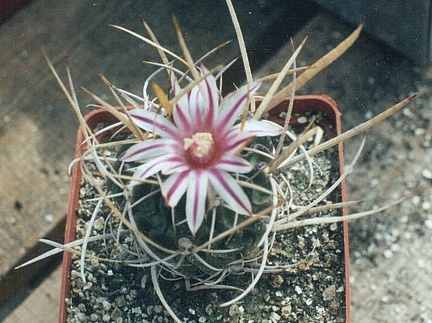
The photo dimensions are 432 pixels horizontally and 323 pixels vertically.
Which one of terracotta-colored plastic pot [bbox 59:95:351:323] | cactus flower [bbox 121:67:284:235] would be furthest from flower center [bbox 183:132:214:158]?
terracotta-colored plastic pot [bbox 59:95:351:323]

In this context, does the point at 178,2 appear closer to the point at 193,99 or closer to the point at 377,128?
the point at 377,128

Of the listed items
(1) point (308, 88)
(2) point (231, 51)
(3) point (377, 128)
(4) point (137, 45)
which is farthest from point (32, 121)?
(3) point (377, 128)

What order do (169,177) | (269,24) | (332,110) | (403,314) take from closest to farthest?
(169,177) < (332,110) < (403,314) < (269,24)

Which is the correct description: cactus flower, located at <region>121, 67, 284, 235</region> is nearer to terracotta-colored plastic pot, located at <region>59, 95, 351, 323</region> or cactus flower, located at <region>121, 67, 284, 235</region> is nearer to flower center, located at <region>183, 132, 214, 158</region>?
flower center, located at <region>183, 132, 214, 158</region>

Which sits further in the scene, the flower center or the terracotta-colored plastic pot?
the terracotta-colored plastic pot

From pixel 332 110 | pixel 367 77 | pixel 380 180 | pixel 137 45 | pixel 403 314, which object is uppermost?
pixel 137 45

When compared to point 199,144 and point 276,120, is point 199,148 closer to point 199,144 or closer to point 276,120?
point 199,144

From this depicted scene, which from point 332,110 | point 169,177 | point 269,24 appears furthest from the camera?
point 269,24

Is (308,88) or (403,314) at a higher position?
(308,88)
